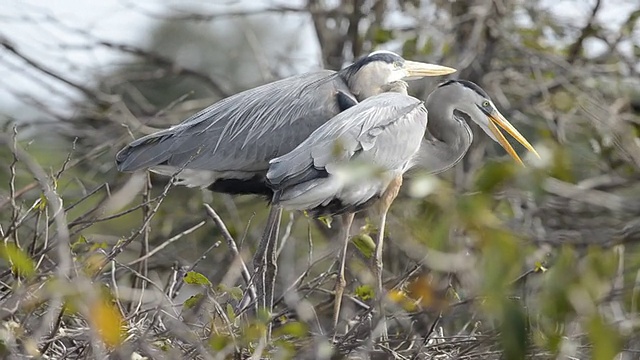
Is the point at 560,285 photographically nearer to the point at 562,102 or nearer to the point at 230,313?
the point at 230,313

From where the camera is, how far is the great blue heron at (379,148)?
10.9 feet

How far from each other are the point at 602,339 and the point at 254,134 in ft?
8.17

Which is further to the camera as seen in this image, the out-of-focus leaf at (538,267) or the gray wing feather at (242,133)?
the gray wing feather at (242,133)

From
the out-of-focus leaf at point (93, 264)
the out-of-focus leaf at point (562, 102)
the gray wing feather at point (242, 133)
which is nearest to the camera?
the out-of-focus leaf at point (93, 264)

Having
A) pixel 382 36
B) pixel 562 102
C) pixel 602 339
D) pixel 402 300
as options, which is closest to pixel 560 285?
pixel 602 339

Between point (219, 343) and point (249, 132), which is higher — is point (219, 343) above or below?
above

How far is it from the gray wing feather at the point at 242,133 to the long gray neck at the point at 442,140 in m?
0.34

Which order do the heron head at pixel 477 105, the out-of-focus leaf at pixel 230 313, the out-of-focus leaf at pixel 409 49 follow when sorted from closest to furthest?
the out-of-focus leaf at pixel 230 313 → the heron head at pixel 477 105 → the out-of-focus leaf at pixel 409 49

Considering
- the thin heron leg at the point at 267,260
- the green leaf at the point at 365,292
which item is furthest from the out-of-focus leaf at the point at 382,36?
the green leaf at the point at 365,292

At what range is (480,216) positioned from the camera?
155 centimetres

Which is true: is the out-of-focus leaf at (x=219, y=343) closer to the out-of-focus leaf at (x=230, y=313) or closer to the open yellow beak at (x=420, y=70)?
the out-of-focus leaf at (x=230, y=313)

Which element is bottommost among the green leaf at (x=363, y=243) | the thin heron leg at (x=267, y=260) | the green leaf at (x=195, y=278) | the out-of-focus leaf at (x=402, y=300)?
the thin heron leg at (x=267, y=260)

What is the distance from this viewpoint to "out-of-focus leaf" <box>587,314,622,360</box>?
1.45 m

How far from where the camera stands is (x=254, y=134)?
3.84 metres
